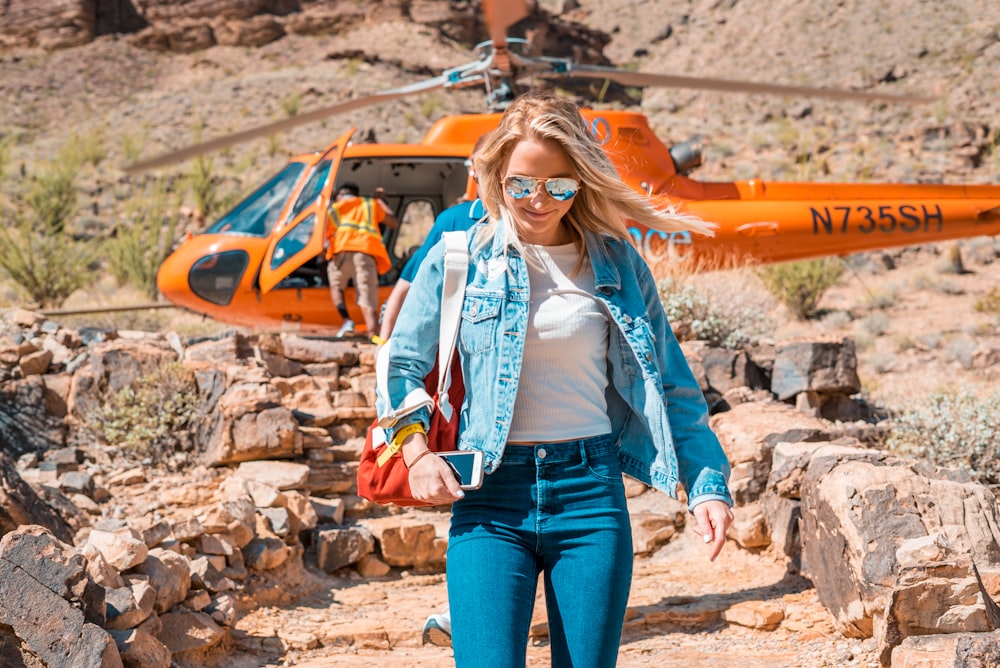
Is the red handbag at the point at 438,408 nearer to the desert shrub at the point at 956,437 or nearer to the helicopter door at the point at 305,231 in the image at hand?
the desert shrub at the point at 956,437

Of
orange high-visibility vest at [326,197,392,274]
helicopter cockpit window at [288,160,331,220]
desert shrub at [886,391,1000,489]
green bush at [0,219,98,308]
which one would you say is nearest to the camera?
desert shrub at [886,391,1000,489]

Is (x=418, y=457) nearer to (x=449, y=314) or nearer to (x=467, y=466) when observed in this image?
(x=467, y=466)

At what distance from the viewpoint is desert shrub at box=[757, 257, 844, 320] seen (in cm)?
1484

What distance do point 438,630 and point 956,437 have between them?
3428mm

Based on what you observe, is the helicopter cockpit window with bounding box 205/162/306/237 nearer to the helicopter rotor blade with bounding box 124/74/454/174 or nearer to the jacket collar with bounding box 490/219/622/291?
the helicopter rotor blade with bounding box 124/74/454/174

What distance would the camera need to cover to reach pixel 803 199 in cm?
917

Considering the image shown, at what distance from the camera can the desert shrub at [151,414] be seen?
6.81 meters

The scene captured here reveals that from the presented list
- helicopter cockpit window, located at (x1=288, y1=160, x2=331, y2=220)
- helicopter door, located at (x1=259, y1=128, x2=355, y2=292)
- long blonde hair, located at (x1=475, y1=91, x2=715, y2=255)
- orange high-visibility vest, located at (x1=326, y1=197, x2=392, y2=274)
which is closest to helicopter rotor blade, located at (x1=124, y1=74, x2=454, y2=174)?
helicopter door, located at (x1=259, y1=128, x2=355, y2=292)

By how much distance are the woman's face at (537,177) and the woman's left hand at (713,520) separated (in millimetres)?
739

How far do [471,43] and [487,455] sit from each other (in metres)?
49.0

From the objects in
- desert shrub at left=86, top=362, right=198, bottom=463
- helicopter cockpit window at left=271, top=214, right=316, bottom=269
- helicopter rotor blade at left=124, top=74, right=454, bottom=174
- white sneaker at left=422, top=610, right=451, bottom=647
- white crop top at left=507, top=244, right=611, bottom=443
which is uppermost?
helicopter rotor blade at left=124, top=74, right=454, bottom=174

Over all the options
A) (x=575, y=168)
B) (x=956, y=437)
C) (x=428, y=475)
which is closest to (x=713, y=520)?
(x=428, y=475)

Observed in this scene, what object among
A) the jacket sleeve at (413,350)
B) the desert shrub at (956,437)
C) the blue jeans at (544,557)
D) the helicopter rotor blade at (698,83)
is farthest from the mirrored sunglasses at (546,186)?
the helicopter rotor blade at (698,83)

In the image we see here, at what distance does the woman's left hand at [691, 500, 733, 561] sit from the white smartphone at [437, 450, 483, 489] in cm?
50
